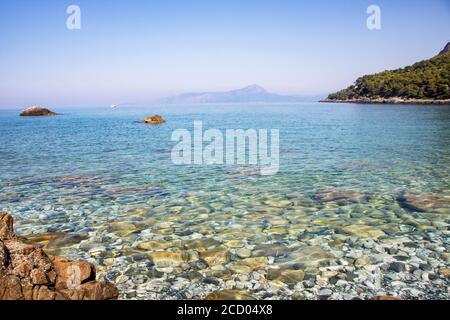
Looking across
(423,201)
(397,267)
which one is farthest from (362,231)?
(423,201)

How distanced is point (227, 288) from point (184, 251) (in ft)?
7.21

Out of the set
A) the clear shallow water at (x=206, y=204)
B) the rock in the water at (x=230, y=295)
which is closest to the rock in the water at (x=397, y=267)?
the clear shallow water at (x=206, y=204)

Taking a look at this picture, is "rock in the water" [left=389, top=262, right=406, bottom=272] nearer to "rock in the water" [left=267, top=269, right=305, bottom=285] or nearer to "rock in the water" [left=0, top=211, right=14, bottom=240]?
"rock in the water" [left=267, top=269, right=305, bottom=285]

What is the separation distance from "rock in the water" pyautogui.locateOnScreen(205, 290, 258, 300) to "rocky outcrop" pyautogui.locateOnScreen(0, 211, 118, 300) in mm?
1897

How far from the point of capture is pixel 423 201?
12984 millimetres

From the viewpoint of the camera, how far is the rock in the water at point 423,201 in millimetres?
12281

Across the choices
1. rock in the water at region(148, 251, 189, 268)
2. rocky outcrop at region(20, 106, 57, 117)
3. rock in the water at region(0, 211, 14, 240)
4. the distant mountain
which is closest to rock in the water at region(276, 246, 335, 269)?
rock in the water at region(148, 251, 189, 268)

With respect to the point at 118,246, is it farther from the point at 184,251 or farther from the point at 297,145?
the point at 297,145

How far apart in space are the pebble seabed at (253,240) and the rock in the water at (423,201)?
35 mm

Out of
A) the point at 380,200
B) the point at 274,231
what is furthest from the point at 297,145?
the point at 274,231

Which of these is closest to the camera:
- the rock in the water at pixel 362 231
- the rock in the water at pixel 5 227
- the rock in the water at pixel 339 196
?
the rock in the water at pixel 5 227

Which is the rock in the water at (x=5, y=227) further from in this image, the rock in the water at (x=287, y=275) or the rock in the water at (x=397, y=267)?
the rock in the water at (x=397, y=267)
